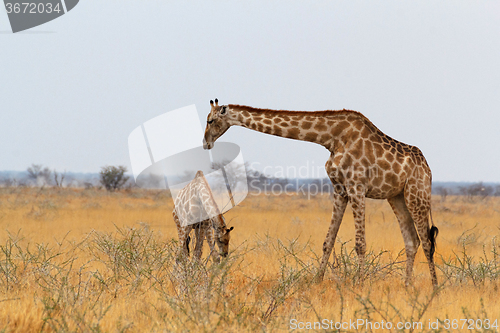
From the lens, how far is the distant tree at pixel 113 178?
118 feet

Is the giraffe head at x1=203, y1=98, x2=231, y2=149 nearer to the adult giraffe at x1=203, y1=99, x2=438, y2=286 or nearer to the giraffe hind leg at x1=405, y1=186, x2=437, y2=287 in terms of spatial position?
the adult giraffe at x1=203, y1=99, x2=438, y2=286

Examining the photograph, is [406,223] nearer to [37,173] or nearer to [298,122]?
[298,122]

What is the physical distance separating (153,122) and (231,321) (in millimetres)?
3926

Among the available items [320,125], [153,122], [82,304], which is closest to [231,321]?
[82,304]

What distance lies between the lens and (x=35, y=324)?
487 centimetres

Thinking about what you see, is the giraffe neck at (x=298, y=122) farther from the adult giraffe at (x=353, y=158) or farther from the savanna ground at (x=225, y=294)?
the savanna ground at (x=225, y=294)

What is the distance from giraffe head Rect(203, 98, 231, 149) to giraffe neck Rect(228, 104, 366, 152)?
0.37ft

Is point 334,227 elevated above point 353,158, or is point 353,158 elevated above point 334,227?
point 353,158

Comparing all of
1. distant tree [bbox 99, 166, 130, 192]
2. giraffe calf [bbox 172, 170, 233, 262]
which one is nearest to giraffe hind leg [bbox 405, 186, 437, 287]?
giraffe calf [bbox 172, 170, 233, 262]

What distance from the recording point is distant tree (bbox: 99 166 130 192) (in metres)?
35.9

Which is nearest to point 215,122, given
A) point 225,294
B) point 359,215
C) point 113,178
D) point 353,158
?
point 353,158

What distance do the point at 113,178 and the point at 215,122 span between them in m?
31.7

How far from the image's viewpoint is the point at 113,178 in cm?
3609

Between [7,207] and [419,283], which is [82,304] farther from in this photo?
[7,207]
